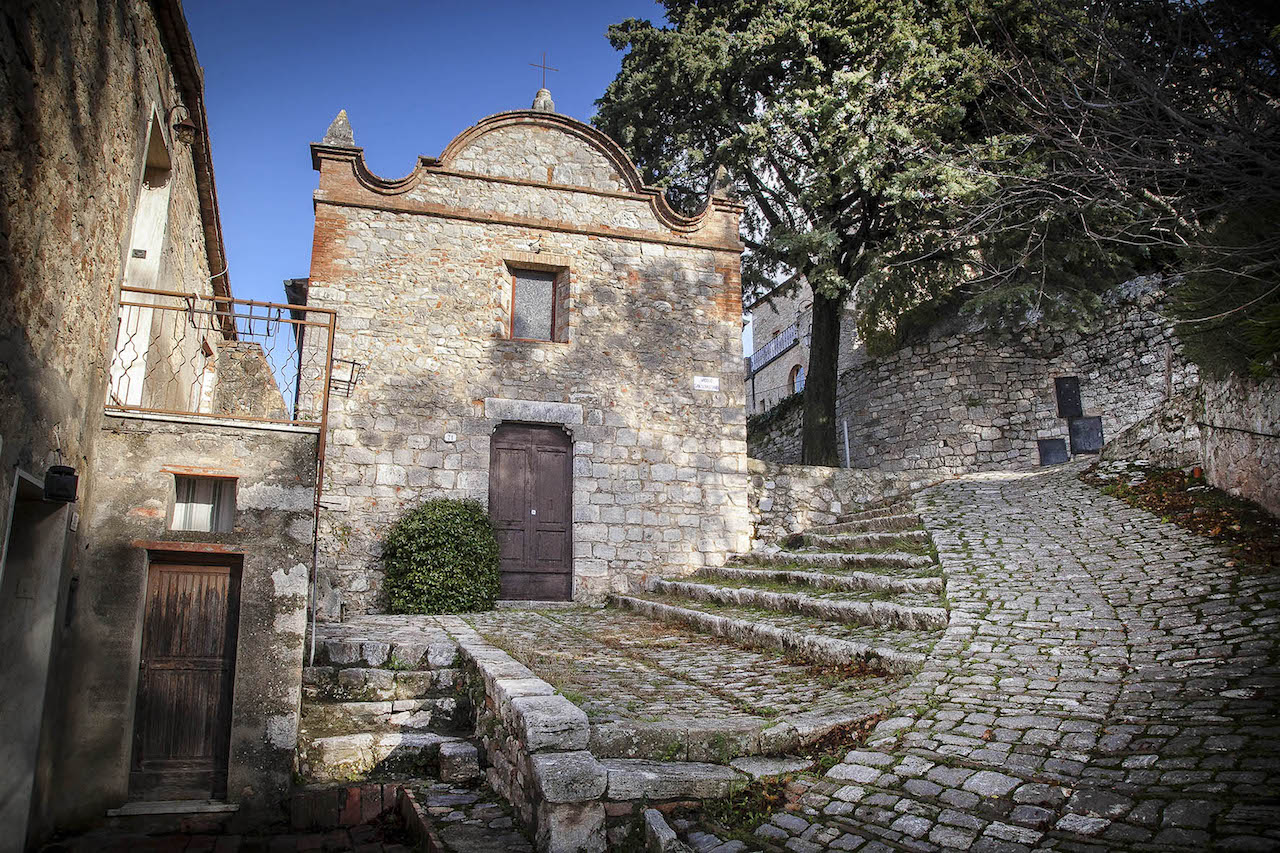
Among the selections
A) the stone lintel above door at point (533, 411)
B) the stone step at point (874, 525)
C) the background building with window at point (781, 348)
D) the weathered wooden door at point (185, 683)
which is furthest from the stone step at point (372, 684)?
the background building with window at point (781, 348)

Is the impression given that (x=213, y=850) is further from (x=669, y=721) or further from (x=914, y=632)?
(x=914, y=632)

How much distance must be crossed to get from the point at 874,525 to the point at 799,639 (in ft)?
17.1

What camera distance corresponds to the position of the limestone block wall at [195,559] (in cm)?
446

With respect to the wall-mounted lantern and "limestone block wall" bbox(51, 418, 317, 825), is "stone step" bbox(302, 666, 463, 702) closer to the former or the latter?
"limestone block wall" bbox(51, 418, 317, 825)

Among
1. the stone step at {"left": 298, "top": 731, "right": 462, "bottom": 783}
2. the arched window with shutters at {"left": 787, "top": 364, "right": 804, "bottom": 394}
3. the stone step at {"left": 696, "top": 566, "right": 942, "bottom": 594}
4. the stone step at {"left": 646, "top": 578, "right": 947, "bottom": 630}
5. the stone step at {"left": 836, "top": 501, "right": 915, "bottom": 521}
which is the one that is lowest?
the stone step at {"left": 298, "top": 731, "right": 462, "bottom": 783}

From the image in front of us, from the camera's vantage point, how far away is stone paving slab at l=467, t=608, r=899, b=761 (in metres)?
3.80

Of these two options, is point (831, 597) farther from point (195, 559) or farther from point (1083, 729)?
point (195, 559)

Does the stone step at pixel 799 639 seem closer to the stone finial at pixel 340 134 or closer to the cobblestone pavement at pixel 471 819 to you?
the cobblestone pavement at pixel 471 819

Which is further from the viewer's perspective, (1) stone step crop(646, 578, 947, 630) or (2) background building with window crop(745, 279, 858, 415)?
(2) background building with window crop(745, 279, 858, 415)

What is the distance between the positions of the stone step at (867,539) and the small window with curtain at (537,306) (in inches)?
171

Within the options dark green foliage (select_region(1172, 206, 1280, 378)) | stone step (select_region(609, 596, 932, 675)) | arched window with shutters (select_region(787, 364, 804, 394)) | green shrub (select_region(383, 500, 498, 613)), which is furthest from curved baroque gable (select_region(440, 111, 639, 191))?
arched window with shutters (select_region(787, 364, 804, 394))

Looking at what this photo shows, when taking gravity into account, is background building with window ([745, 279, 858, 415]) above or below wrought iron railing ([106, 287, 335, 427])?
above

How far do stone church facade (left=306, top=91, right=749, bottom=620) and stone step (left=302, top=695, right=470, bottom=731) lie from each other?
392cm

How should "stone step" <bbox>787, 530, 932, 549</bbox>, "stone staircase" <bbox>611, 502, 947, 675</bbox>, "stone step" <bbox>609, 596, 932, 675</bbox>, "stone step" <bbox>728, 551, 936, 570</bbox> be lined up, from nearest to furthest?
"stone step" <bbox>609, 596, 932, 675</bbox>
"stone staircase" <bbox>611, 502, 947, 675</bbox>
"stone step" <bbox>728, 551, 936, 570</bbox>
"stone step" <bbox>787, 530, 932, 549</bbox>
